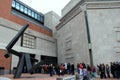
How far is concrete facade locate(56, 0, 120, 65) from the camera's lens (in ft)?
85.6

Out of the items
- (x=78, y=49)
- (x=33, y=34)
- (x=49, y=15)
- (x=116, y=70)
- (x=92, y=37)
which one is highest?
(x=49, y=15)

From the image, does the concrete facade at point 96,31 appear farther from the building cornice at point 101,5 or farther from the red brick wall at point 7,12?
the red brick wall at point 7,12

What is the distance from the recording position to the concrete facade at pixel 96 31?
1027 inches

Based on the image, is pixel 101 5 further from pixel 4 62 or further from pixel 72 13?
pixel 4 62

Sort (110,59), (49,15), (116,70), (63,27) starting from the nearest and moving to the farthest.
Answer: (116,70) < (110,59) < (63,27) < (49,15)

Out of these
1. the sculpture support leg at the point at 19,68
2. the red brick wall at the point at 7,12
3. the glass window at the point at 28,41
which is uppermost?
the red brick wall at the point at 7,12

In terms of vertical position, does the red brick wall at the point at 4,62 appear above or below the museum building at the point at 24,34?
below

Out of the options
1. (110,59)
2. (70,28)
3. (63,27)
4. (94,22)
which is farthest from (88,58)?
(63,27)

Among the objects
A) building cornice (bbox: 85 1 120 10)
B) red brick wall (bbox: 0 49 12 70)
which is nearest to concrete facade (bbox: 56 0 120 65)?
building cornice (bbox: 85 1 120 10)

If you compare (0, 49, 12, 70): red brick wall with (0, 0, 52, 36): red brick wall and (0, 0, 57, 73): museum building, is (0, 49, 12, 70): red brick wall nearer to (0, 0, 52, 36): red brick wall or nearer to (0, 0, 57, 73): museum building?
(0, 0, 57, 73): museum building

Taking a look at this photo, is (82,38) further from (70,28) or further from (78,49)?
(70,28)

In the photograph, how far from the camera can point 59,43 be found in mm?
38312

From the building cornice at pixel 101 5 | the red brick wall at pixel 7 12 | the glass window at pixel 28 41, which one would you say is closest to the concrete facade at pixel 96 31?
the building cornice at pixel 101 5

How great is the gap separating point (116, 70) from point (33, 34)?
22157 millimetres
